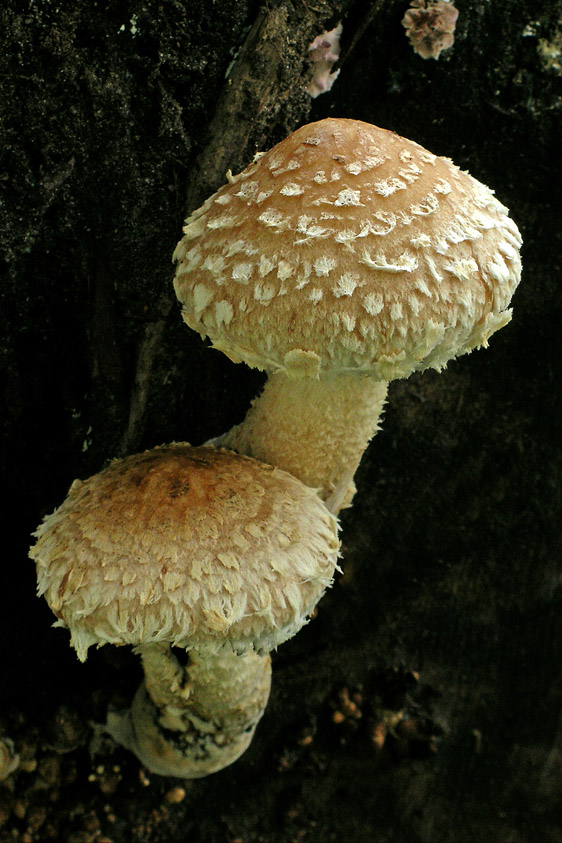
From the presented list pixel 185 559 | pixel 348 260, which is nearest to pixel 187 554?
pixel 185 559

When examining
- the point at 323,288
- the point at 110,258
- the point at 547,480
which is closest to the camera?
the point at 323,288

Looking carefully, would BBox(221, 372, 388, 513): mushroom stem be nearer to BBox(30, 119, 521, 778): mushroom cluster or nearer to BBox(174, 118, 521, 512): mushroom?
BBox(30, 119, 521, 778): mushroom cluster

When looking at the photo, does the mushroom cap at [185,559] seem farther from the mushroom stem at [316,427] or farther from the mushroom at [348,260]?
the mushroom at [348,260]

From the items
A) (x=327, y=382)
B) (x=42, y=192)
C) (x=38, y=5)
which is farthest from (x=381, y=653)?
(x=38, y=5)

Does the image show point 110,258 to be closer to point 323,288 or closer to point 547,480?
point 323,288

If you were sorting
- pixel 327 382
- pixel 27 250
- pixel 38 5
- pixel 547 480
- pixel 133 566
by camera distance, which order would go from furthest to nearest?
pixel 547 480, pixel 27 250, pixel 327 382, pixel 38 5, pixel 133 566

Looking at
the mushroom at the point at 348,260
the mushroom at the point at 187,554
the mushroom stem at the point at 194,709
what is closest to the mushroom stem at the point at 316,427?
the mushroom at the point at 187,554

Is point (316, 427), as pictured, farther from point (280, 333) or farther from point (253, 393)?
point (253, 393)
